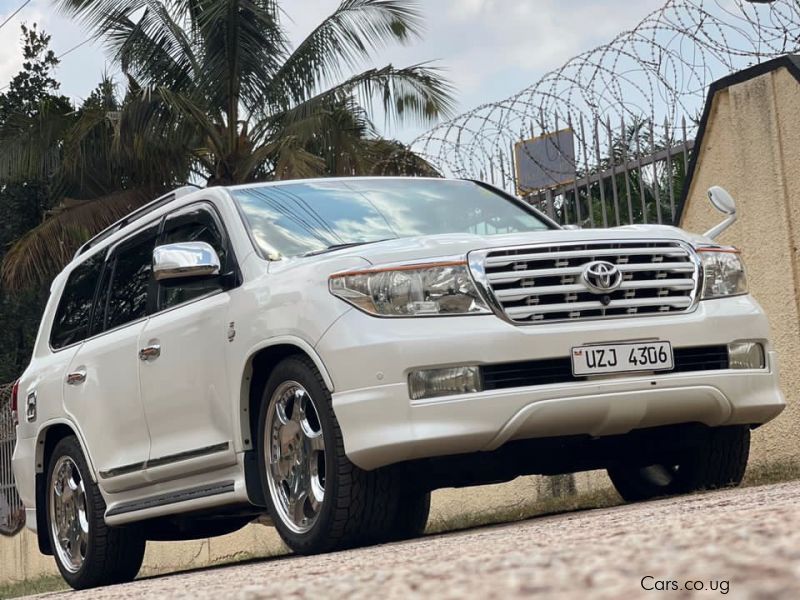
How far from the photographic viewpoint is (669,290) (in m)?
5.94

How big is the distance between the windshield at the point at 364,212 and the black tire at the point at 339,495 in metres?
0.85

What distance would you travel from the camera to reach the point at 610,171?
9.46m

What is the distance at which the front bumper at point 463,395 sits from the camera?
537 centimetres

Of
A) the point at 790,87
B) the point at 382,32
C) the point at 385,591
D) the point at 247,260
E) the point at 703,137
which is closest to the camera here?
the point at 385,591

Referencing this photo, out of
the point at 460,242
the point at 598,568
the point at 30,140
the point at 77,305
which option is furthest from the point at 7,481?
the point at 598,568


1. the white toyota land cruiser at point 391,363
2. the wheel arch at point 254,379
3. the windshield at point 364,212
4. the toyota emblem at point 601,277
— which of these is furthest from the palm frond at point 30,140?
the toyota emblem at point 601,277

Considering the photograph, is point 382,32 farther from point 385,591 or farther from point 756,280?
point 385,591

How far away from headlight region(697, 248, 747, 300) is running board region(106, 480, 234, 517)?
221 centimetres

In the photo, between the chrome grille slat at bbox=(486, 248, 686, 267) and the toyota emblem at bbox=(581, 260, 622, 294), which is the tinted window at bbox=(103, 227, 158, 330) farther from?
the toyota emblem at bbox=(581, 260, 622, 294)

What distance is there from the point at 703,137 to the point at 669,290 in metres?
3.48

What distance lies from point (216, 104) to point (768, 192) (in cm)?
1193

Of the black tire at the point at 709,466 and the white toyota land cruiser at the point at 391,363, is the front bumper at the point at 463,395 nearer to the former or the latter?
the white toyota land cruiser at the point at 391,363

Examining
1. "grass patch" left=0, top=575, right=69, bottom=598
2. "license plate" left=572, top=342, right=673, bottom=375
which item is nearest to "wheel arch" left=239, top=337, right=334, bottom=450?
"license plate" left=572, top=342, right=673, bottom=375

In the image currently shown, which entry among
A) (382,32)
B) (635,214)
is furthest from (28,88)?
(635,214)
